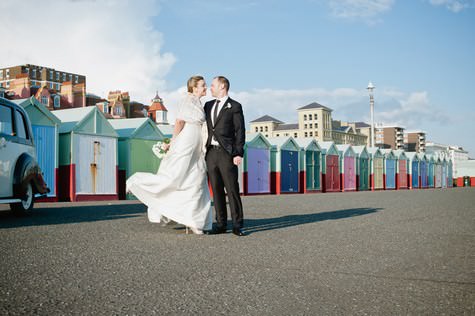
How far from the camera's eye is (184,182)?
652 centimetres

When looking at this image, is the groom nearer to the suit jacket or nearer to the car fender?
the suit jacket

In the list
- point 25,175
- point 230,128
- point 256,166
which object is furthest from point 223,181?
point 256,166

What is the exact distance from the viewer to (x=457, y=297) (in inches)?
128

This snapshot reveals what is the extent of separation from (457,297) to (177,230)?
4.38 metres

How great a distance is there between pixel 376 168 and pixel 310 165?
1217 cm

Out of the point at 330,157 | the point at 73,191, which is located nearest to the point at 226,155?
the point at 73,191

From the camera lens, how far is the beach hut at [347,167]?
35969 mm

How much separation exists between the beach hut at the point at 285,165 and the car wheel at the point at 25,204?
65.8 ft

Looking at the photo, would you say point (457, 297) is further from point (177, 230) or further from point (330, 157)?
point (330, 157)

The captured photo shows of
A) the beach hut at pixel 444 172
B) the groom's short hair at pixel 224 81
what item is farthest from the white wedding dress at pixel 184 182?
the beach hut at pixel 444 172

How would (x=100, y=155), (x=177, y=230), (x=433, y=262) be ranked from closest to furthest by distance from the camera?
(x=433, y=262) → (x=177, y=230) → (x=100, y=155)

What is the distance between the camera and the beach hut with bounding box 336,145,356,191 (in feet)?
118

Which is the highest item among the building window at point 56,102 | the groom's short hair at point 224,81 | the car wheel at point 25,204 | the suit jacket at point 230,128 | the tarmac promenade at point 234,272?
the building window at point 56,102

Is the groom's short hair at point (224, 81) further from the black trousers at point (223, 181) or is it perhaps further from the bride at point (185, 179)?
the black trousers at point (223, 181)
